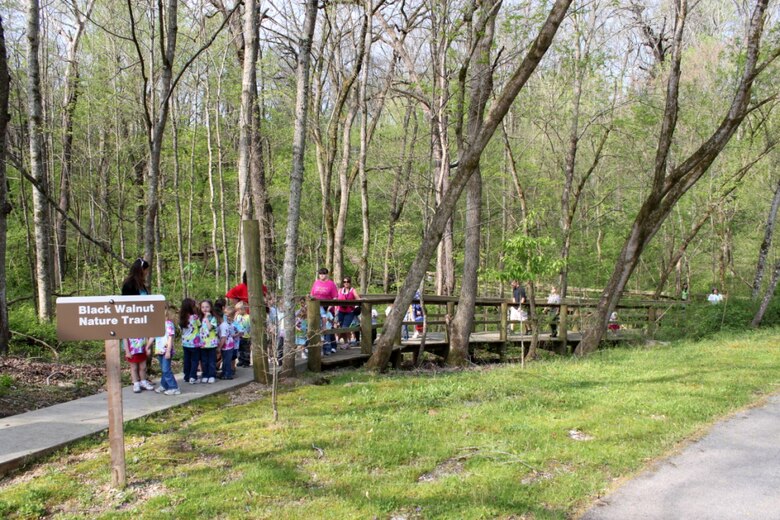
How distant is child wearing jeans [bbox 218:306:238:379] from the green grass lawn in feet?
3.70

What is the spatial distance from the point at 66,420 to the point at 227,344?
8.82 feet

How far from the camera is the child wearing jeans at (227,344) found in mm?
8516

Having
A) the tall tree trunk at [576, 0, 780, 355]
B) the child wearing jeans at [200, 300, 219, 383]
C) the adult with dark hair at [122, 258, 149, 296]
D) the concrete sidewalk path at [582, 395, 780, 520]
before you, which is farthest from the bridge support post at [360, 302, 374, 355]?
the concrete sidewalk path at [582, 395, 780, 520]

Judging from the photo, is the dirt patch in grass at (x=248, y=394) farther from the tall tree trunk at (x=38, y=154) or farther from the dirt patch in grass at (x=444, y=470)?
the tall tree trunk at (x=38, y=154)

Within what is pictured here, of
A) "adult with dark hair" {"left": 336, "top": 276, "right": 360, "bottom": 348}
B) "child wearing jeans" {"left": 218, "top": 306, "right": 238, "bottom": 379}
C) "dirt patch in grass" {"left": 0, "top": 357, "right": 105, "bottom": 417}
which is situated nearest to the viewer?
"dirt patch in grass" {"left": 0, "top": 357, "right": 105, "bottom": 417}

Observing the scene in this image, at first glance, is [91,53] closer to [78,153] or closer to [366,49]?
[78,153]

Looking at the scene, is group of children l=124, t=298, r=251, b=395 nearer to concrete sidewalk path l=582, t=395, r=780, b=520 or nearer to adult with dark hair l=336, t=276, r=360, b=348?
adult with dark hair l=336, t=276, r=360, b=348

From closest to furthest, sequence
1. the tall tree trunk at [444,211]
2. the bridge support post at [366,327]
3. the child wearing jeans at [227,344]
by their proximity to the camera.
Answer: the child wearing jeans at [227,344], the tall tree trunk at [444,211], the bridge support post at [366,327]

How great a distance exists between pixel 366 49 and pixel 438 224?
8.28m

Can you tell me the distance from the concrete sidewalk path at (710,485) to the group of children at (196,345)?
5318 millimetres

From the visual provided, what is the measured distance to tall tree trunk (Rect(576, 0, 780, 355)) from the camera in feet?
39.2

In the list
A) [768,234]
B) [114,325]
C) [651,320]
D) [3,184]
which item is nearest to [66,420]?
[114,325]

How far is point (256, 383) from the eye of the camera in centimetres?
850

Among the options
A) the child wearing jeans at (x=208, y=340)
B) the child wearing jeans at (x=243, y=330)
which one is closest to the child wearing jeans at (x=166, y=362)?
the child wearing jeans at (x=208, y=340)
